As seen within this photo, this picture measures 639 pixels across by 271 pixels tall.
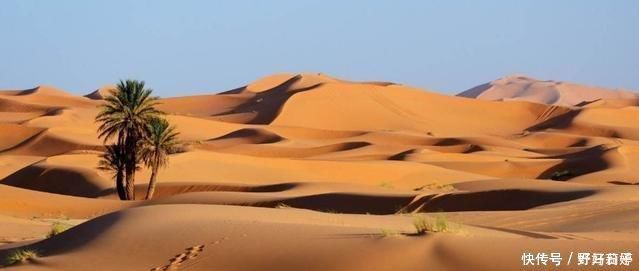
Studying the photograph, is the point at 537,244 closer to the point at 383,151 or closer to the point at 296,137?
the point at 383,151

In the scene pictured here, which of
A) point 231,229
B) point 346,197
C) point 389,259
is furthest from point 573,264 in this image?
point 346,197

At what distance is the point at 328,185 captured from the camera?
3353cm

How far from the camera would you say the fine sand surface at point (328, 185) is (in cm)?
1076

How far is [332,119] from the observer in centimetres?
9194

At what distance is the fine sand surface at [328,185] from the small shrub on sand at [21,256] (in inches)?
6.8

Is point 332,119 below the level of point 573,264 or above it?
above

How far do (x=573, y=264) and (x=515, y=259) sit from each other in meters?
0.50

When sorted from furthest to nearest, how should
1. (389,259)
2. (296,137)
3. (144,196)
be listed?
(296,137), (144,196), (389,259)

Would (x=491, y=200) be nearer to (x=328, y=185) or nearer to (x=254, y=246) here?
(x=328, y=185)

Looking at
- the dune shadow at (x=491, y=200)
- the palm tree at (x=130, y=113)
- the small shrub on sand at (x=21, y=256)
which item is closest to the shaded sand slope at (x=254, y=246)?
the small shrub on sand at (x=21, y=256)

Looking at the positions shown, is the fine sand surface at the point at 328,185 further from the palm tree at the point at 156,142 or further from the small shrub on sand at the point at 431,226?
the palm tree at the point at 156,142

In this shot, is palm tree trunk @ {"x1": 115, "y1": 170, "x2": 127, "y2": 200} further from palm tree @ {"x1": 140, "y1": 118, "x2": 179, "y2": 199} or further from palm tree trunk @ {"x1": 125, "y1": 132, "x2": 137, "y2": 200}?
palm tree @ {"x1": 140, "y1": 118, "x2": 179, "y2": 199}

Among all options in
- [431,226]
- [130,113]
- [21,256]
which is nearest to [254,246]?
[431,226]

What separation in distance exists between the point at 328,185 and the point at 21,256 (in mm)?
21262
